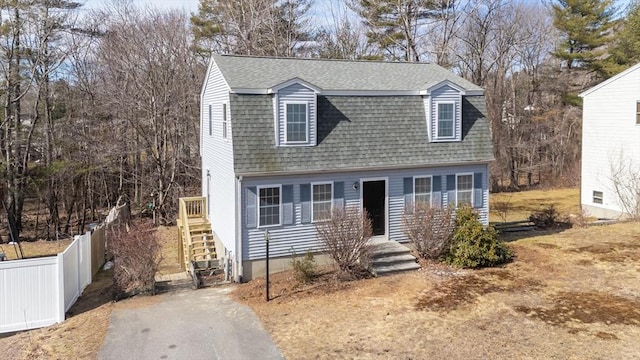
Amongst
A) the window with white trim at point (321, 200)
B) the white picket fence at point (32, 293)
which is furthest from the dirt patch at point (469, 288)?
the white picket fence at point (32, 293)

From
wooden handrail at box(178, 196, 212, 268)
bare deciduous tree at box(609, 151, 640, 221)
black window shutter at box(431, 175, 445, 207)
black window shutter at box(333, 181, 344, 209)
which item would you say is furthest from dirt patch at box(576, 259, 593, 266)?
wooden handrail at box(178, 196, 212, 268)

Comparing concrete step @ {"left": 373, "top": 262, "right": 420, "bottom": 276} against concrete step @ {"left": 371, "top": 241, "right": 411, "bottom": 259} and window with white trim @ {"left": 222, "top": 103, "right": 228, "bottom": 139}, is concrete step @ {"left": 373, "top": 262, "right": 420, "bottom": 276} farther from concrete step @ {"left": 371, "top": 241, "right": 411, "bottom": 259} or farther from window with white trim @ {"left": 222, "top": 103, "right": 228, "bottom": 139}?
window with white trim @ {"left": 222, "top": 103, "right": 228, "bottom": 139}

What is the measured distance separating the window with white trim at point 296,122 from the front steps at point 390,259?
3748mm

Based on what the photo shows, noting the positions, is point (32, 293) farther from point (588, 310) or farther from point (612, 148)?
point (612, 148)

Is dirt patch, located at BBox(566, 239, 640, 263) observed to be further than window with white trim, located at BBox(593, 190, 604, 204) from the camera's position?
No

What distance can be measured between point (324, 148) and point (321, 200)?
1514 millimetres

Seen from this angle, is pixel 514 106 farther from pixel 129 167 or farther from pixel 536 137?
pixel 129 167

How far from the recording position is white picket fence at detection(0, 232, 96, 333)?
33.4 feet

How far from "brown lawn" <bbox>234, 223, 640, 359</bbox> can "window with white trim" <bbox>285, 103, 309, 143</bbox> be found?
384cm

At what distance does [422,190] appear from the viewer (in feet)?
50.3

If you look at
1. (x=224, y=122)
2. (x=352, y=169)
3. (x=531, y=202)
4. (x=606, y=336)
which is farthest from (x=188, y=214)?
(x=531, y=202)

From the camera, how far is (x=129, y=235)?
1340cm

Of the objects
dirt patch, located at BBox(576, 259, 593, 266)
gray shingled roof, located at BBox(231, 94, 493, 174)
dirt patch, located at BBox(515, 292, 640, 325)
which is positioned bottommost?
dirt patch, located at BBox(515, 292, 640, 325)

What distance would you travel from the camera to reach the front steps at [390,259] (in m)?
13.6
